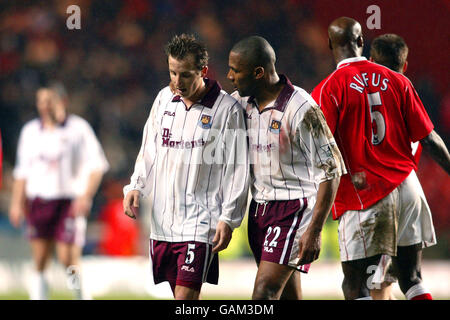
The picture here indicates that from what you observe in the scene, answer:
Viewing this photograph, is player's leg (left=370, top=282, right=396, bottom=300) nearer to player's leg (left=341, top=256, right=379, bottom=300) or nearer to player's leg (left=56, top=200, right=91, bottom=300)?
player's leg (left=341, top=256, right=379, bottom=300)

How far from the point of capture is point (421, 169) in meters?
8.65

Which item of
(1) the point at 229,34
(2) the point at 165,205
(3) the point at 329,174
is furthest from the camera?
(1) the point at 229,34

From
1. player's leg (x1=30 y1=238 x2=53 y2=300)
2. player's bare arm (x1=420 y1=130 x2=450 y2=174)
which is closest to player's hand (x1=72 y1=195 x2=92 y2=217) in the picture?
player's leg (x1=30 y1=238 x2=53 y2=300)

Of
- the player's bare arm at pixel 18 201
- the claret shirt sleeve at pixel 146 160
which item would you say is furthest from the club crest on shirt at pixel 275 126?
the player's bare arm at pixel 18 201

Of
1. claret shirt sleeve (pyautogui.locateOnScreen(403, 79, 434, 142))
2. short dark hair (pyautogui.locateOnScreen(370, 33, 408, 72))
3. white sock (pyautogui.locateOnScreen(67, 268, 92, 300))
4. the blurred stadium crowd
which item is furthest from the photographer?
the blurred stadium crowd

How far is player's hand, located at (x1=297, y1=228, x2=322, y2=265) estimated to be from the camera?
3.84 metres

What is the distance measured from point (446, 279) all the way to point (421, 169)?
126 centimetres

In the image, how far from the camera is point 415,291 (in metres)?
4.56

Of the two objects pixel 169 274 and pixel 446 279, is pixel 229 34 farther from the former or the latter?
pixel 169 274

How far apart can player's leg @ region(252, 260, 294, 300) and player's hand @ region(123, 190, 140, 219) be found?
2.40ft

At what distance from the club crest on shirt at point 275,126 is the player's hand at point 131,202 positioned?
0.79 metres

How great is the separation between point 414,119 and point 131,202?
1701mm

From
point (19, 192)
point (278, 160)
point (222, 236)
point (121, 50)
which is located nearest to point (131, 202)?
point (222, 236)
